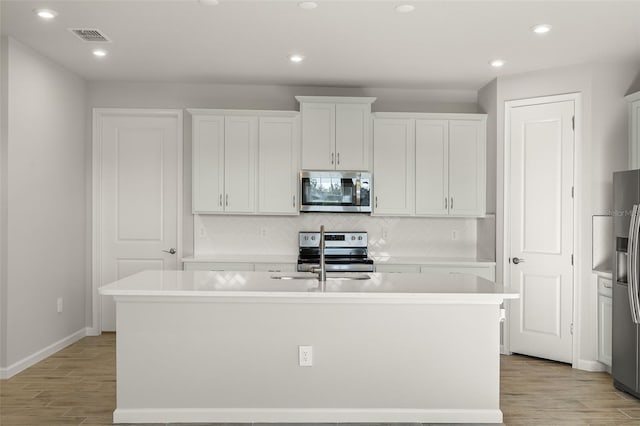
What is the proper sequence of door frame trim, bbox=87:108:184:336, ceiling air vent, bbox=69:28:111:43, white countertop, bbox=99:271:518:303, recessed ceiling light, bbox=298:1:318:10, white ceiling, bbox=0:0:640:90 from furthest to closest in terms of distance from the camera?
door frame trim, bbox=87:108:184:336, ceiling air vent, bbox=69:28:111:43, white ceiling, bbox=0:0:640:90, recessed ceiling light, bbox=298:1:318:10, white countertop, bbox=99:271:518:303

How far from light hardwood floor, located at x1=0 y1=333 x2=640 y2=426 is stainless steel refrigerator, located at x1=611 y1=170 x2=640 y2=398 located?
19 cm

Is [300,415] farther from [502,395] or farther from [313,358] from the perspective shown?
[502,395]

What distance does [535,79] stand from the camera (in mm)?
4836

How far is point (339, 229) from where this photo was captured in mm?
5586

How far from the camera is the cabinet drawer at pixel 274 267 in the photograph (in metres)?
5.02

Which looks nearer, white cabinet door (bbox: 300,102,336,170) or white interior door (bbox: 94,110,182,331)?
white cabinet door (bbox: 300,102,336,170)

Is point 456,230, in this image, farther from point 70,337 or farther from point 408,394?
point 70,337

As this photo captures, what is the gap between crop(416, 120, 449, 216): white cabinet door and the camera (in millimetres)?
5324

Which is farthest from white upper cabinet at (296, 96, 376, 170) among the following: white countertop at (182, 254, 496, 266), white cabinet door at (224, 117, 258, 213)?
white countertop at (182, 254, 496, 266)

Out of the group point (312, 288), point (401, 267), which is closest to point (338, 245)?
point (401, 267)

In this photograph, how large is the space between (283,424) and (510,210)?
9.93 feet

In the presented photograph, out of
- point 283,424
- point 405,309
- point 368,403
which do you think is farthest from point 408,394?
point 283,424

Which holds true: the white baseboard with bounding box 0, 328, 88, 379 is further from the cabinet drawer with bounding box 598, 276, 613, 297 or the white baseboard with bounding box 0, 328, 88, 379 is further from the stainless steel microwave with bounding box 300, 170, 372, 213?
the cabinet drawer with bounding box 598, 276, 613, 297

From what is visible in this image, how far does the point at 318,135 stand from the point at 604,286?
9.46 ft
